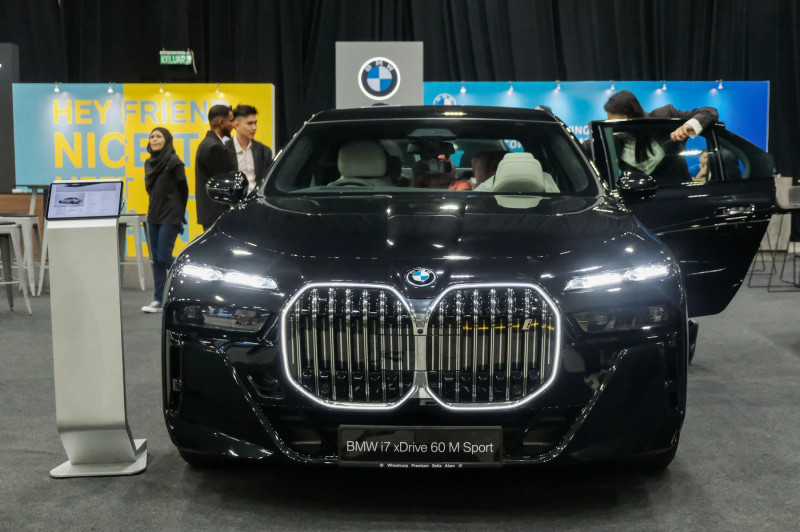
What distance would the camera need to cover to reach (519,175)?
382cm

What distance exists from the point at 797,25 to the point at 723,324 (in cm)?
866

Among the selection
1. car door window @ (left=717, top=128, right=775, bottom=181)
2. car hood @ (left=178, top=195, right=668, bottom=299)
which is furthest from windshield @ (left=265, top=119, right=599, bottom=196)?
car door window @ (left=717, top=128, right=775, bottom=181)

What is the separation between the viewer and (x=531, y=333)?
2754mm

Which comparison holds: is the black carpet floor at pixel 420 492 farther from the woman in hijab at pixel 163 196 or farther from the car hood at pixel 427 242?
the woman in hijab at pixel 163 196

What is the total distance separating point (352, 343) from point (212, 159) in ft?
15.7

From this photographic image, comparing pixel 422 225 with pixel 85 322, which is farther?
pixel 85 322

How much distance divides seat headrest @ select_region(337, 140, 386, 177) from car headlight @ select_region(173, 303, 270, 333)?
1241 millimetres

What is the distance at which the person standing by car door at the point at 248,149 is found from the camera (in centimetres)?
753

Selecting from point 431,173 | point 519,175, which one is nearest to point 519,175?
point 519,175

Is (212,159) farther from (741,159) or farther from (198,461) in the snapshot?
(198,461)

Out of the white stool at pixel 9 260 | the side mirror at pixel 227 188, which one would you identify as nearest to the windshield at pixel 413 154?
the side mirror at pixel 227 188

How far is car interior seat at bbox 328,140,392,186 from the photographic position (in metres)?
3.91

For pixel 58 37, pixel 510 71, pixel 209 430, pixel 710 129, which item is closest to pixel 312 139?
pixel 209 430

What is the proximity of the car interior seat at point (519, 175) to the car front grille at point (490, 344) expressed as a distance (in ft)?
3.45
